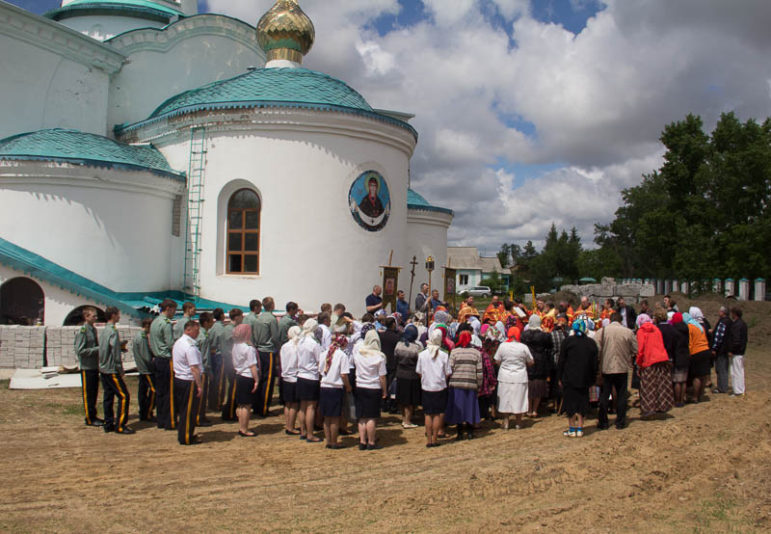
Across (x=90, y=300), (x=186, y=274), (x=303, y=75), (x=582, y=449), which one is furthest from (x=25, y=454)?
(x=303, y=75)

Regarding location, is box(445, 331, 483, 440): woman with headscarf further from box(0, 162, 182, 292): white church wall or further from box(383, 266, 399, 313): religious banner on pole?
box(0, 162, 182, 292): white church wall

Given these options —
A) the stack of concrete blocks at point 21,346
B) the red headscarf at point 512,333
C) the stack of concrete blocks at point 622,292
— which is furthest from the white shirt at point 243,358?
the stack of concrete blocks at point 622,292

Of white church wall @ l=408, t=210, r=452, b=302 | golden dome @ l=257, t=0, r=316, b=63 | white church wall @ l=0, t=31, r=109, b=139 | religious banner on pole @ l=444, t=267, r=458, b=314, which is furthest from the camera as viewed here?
religious banner on pole @ l=444, t=267, r=458, b=314

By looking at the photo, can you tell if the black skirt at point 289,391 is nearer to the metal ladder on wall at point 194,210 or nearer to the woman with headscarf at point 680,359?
the woman with headscarf at point 680,359

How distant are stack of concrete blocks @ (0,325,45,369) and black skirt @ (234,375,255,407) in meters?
5.68

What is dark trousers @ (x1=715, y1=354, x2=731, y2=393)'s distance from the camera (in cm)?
1132

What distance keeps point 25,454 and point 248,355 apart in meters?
2.97

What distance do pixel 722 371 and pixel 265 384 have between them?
876cm

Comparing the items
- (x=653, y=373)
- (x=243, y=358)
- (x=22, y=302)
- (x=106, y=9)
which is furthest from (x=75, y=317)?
(x=106, y=9)

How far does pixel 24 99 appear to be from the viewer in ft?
53.3

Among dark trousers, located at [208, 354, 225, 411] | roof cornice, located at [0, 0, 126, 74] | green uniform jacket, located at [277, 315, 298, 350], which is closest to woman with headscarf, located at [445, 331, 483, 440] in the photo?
green uniform jacket, located at [277, 315, 298, 350]

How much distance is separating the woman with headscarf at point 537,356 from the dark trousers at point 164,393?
549 centimetres

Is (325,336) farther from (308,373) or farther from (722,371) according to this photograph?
(722,371)

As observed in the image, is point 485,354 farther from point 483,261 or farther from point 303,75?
point 483,261
